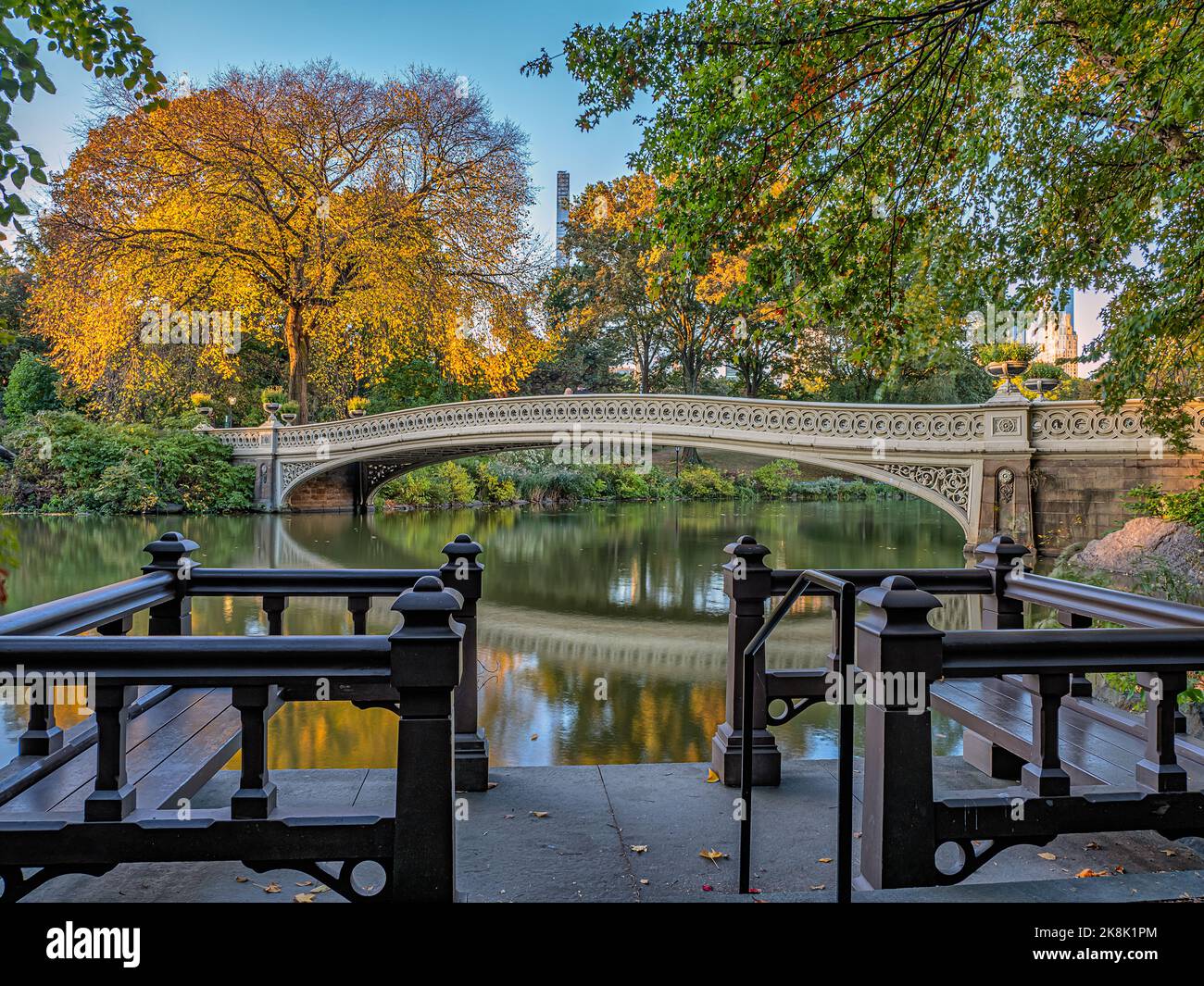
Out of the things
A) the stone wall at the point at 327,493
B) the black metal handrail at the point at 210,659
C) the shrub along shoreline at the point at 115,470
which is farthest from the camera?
the stone wall at the point at 327,493

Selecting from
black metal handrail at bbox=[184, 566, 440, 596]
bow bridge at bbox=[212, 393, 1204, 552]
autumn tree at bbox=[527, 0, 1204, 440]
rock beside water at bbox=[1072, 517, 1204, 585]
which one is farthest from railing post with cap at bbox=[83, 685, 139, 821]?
bow bridge at bbox=[212, 393, 1204, 552]

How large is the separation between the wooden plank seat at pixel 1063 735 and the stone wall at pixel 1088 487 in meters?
11.2

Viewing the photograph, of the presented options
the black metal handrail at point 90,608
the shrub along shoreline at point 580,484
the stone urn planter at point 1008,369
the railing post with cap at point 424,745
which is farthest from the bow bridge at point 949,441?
the railing post with cap at point 424,745

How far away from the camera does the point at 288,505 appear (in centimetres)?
2392

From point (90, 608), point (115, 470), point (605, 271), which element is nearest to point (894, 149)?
point (90, 608)

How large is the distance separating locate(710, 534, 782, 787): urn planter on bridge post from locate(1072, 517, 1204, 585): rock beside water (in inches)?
289

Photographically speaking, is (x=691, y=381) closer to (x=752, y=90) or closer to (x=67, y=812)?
(x=752, y=90)

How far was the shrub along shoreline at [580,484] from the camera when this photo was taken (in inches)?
1088

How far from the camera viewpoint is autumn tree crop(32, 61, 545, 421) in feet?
68.5

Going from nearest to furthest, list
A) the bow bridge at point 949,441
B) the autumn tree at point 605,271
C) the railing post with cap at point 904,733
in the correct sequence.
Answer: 1. the railing post with cap at point 904,733
2. the bow bridge at point 949,441
3. the autumn tree at point 605,271

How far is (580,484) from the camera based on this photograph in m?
29.8

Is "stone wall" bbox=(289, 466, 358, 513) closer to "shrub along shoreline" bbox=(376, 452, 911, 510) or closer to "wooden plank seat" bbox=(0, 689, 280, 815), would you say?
"shrub along shoreline" bbox=(376, 452, 911, 510)

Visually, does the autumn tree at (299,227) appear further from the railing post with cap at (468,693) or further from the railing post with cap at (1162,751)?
the railing post with cap at (1162,751)

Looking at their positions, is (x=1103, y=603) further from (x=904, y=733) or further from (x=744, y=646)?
(x=744, y=646)
